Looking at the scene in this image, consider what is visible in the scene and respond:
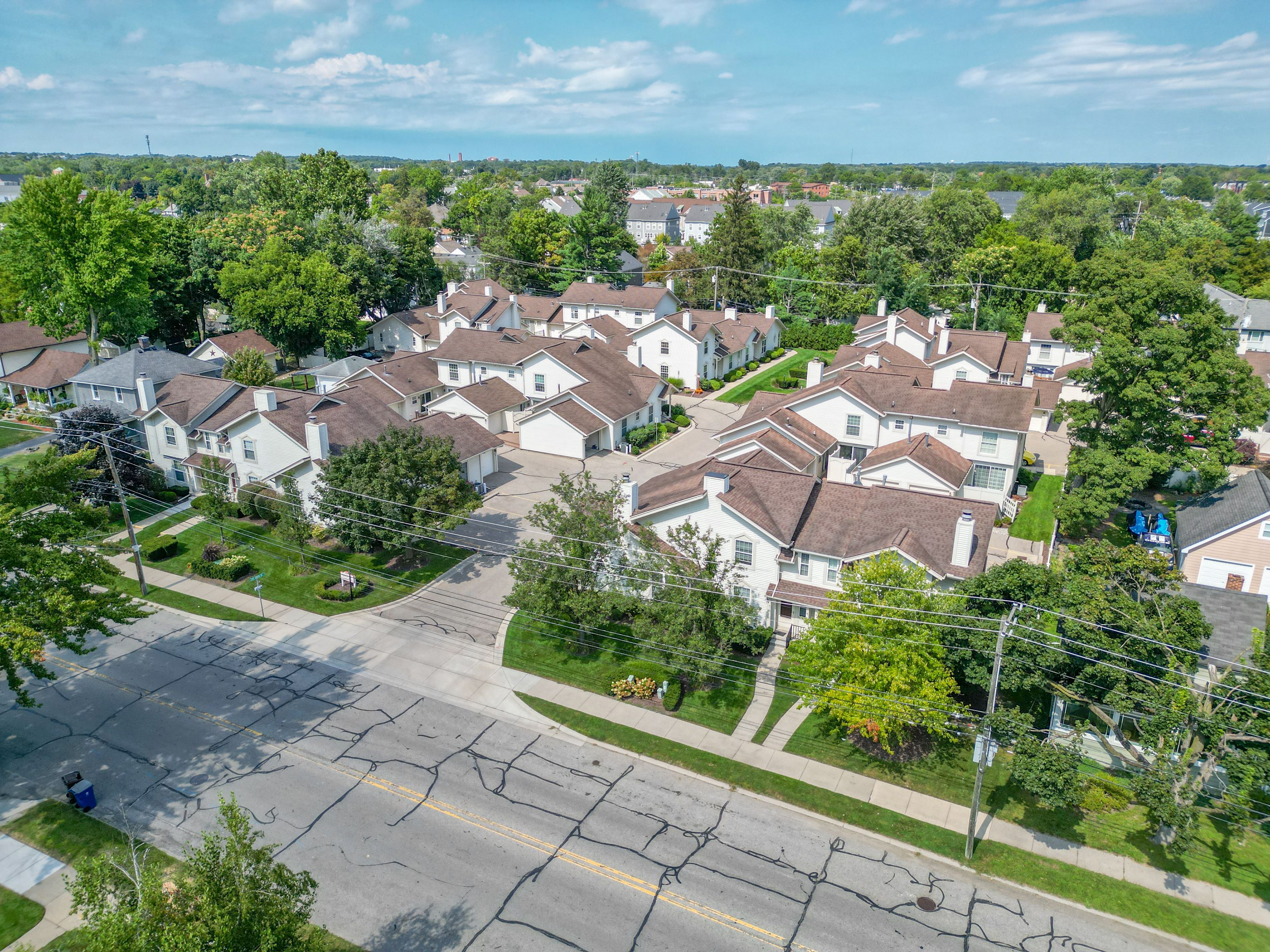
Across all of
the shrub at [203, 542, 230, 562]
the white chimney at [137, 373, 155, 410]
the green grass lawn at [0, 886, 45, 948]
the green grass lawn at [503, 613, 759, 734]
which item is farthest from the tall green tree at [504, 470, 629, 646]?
the white chimney at [137, 373, 155, 410]

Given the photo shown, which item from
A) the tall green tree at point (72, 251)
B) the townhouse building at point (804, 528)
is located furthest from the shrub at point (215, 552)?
the tall green tree at point (72, 251)

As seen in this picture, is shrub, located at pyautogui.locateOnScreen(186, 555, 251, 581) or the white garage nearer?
shrub, located at pyautogui.locateOnScreen(186, 555, 251, 581)

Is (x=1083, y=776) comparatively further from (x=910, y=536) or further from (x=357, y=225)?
(x=357, y=225)

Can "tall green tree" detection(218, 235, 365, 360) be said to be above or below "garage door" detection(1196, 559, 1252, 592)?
above

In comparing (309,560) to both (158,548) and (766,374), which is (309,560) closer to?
(158,548)

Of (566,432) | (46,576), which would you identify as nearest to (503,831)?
(46,576)

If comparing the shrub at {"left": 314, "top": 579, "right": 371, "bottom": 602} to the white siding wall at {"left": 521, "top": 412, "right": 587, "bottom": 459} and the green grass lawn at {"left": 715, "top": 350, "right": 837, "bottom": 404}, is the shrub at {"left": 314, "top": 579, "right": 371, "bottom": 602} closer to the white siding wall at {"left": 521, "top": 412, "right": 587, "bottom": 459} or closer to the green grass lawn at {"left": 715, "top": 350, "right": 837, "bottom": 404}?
the white siding wall at {"left": 521, "top": 412, "right": 587, "bottom": 459}
